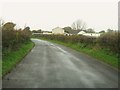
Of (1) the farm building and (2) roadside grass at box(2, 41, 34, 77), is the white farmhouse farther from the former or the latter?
(2) roadside grass at box(2, 41, 34, 77)

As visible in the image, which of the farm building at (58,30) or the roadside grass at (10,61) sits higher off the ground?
the farm building at (58,30)

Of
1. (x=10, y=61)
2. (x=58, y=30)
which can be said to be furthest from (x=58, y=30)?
(x=10, y=61)

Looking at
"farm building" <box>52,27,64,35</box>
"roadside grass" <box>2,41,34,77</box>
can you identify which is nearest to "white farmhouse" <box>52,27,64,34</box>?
"farm building" <box>52,27,64,35</box>

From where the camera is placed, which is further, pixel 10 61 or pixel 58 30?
pixel 58 30

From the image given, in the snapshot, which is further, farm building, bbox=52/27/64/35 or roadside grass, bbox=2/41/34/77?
farm building, bbox=52/27/64/35

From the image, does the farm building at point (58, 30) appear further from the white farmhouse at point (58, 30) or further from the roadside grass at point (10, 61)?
the roadside grass at point (10, 61)

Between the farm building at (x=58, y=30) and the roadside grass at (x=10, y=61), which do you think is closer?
the roadside grass at (x=10, y=61)

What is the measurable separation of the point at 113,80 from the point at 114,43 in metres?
11.3

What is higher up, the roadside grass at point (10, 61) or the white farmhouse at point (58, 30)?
the white farmhouse at point (58, 30)

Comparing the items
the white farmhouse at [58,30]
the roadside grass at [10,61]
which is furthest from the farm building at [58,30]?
the roadside grass at [10,61]

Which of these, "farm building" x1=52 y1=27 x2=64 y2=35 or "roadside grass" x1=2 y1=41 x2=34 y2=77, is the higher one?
"farm building" x1=52 y1=27 x2=64 y2=35

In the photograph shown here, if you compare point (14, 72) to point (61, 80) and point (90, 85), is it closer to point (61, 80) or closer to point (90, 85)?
point (61, 80)

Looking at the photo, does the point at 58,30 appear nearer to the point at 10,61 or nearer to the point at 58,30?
the point at 58,30

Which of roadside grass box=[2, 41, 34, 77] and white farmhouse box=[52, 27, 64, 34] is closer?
roadside grass box=[2, 41, 34, 77]
